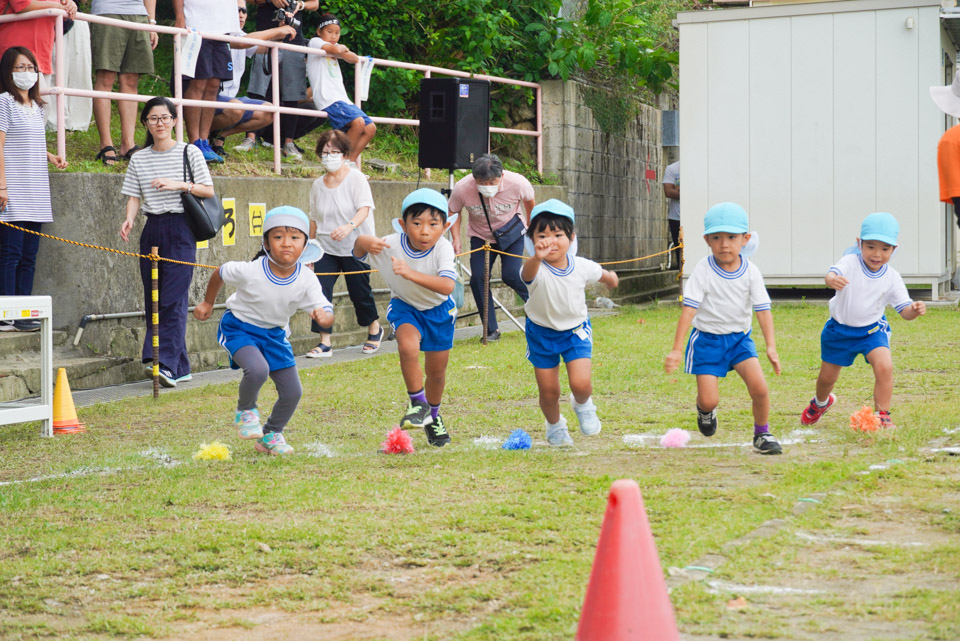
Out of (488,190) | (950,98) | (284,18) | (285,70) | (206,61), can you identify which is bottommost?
(488,190)

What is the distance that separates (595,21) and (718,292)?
1309 centimetres

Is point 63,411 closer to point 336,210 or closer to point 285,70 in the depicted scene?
point 336,210

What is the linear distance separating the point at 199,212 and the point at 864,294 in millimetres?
5385

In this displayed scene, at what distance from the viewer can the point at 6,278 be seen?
994 centimetres

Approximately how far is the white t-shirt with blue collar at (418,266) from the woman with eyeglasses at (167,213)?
3.32m

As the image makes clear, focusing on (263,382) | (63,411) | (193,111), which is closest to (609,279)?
(263,382)

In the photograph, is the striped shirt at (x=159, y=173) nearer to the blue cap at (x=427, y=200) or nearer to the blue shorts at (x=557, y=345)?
the blue cap at (x=427, y=200)

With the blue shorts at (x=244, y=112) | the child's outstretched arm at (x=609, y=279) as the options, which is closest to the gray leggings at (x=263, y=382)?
the child's outstretched arm at (x=609, y=279)

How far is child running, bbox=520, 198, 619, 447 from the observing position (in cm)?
697

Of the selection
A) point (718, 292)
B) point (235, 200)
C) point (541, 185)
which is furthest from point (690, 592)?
point (541, 185)

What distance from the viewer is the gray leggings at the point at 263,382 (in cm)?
709

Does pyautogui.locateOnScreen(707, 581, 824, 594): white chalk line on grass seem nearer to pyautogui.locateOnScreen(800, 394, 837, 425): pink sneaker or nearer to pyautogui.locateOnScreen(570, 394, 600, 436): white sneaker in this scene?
pyautogui.locateOnScreen(570, 394, 600, 436): white sneaker

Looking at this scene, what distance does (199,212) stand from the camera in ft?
33.3

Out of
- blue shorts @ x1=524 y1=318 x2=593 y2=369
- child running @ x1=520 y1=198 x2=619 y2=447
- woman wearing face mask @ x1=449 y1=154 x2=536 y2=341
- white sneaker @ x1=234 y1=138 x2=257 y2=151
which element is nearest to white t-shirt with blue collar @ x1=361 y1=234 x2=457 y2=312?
child running @ x1=520 y1=198 x2=619 y2=447
